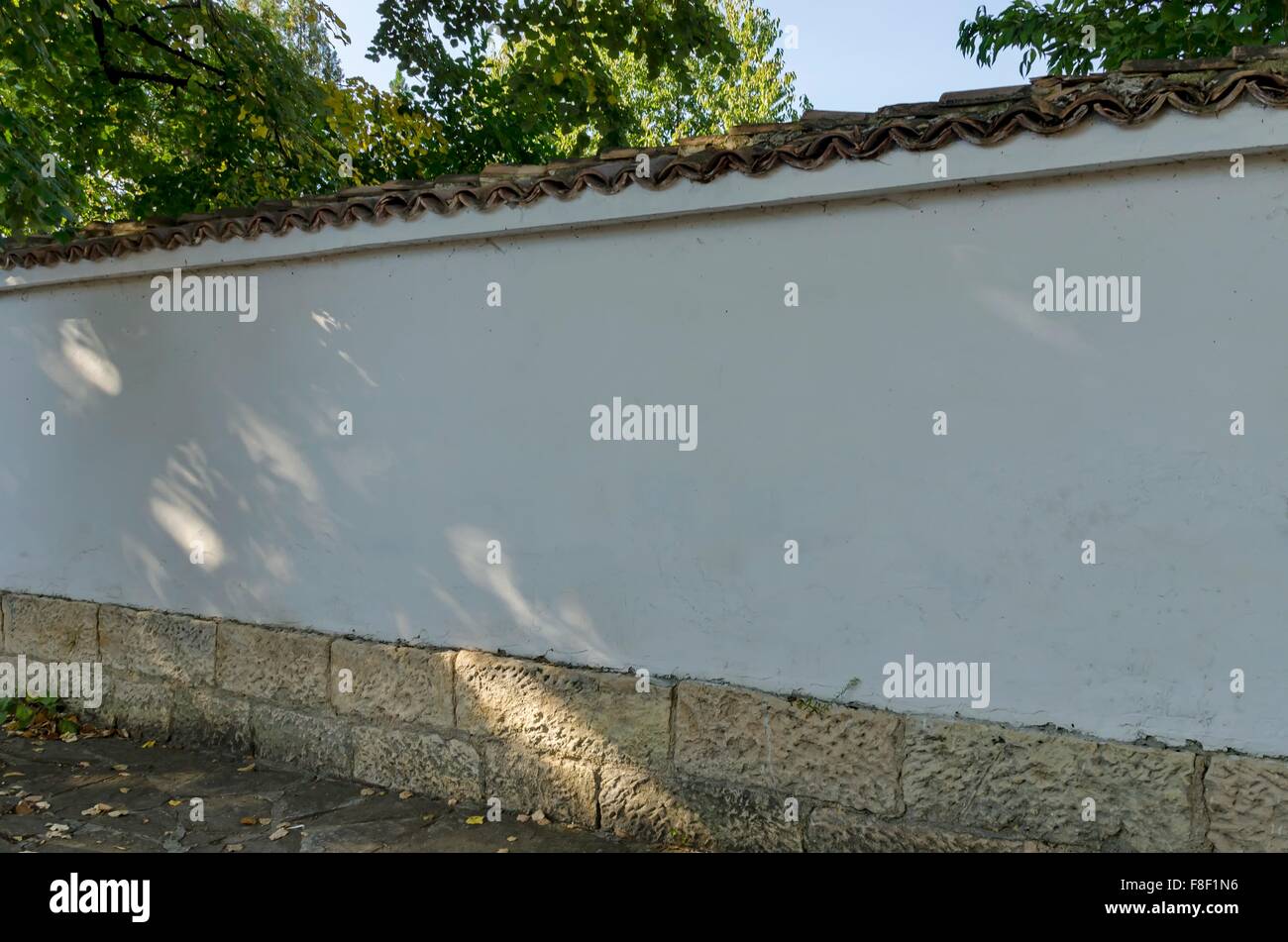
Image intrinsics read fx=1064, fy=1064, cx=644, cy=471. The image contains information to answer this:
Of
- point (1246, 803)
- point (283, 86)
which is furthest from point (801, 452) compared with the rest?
point (283, 86)

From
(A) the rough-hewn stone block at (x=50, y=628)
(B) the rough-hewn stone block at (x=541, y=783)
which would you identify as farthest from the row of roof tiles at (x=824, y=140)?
(B) the rough-hewn stone block at (x=541, y=783)

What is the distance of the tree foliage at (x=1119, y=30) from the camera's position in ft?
29.7

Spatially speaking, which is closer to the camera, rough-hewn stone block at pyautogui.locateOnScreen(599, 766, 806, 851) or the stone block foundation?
the stone block foundation

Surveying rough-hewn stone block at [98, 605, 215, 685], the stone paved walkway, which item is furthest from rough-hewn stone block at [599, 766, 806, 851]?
rough-hewn stone block at [98, 605, 215, 685]

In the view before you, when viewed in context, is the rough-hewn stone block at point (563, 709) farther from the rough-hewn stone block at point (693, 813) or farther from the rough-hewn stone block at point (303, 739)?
the rough-hewn stone block at point (303, 739)

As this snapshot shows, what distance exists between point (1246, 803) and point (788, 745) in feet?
4.77

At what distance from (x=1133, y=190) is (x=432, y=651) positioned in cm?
331

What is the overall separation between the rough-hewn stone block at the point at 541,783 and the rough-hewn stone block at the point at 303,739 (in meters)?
0.87

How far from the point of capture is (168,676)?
5.73 meters

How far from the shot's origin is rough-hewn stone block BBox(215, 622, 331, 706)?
16.8 ft

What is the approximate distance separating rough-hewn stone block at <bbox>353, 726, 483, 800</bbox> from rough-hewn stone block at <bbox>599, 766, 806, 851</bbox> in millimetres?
712

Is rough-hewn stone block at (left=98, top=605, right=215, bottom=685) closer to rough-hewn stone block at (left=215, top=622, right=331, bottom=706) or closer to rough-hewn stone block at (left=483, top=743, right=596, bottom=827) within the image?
rough-hewn stone block at (left=215, top=622, right=331, bottom=706)

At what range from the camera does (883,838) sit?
3688 mm

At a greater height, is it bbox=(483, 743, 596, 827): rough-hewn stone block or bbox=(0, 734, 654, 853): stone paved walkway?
bbox=(483, 743, 596, 827): rough-hewn stone block
